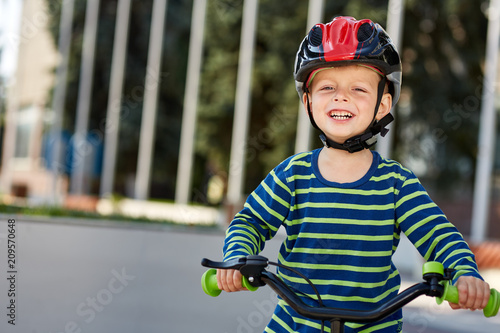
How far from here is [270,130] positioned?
20031 millimetres

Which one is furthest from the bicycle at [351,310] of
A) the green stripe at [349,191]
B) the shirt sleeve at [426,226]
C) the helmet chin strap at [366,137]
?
the helmet chin strap at [366,137]

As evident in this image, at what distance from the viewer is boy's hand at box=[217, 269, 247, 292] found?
186 cm

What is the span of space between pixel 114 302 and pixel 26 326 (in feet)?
2.01

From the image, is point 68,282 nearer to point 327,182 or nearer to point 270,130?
point 327,182

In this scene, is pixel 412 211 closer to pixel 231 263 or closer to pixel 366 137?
pixel 366 137

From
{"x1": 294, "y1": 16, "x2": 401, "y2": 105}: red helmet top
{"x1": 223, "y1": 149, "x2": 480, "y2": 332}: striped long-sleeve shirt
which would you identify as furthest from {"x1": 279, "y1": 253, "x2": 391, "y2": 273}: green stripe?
{"x1": 294, "y1": 16, "x2": 401, "y2": 105}: red helmet top

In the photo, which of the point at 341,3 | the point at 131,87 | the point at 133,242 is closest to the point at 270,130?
the point at 341,3

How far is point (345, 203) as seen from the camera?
2.10 m

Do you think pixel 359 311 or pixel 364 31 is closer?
pixel 359 311

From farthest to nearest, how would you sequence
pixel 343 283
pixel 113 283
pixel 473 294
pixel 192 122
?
1. pixel 192 122
2. pixel 113 283
3. pixel 343 283
4. pixel 473 294

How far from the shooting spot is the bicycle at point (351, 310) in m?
1.77

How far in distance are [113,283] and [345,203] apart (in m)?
2.56

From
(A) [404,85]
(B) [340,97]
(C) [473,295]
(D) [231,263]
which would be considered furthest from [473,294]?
(A) [404,85]

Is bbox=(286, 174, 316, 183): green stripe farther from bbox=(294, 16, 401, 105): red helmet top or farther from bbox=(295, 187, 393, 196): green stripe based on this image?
bbox=(294, 16, 401, 105): red helmet top
